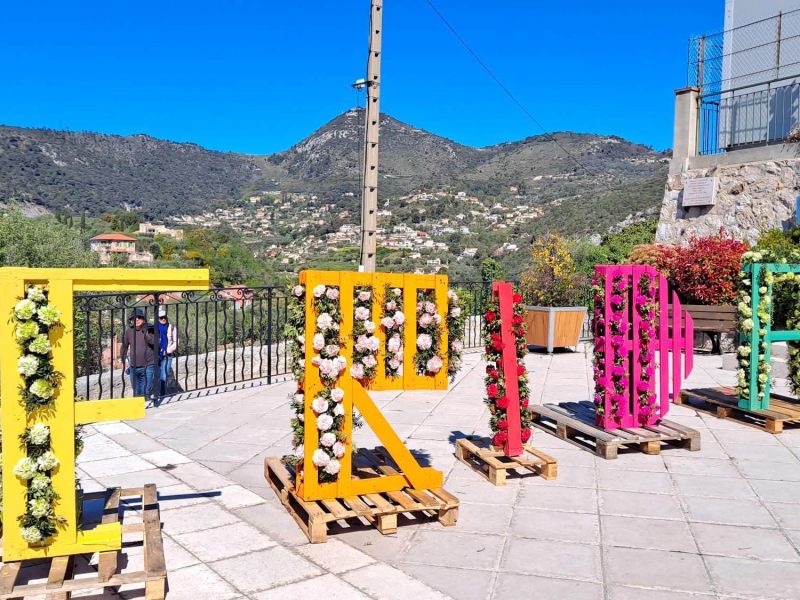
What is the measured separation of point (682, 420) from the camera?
264 inches

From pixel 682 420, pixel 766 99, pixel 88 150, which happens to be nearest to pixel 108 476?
pixel 682 420

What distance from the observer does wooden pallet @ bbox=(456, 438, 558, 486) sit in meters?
4.73

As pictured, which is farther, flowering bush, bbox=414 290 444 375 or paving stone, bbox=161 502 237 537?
flowering bush, bbox=414 290 444 375

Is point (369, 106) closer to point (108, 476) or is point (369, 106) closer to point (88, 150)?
point (108, 476)

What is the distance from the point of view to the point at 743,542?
3.69 metres

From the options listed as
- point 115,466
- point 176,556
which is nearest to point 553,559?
point 176,556

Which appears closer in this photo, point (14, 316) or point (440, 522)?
point (14, 316)

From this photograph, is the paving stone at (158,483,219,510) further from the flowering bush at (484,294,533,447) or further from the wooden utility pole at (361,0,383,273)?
the wooden utility pole at (361,0,383,273)

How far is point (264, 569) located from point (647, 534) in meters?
2.20

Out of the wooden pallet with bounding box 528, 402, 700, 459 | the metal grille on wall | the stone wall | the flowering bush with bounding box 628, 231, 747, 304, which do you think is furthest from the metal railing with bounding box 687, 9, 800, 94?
the wooden pallet with bounding box 528, 402, 700, 459

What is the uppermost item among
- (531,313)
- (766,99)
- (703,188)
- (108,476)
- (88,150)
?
(88,150)

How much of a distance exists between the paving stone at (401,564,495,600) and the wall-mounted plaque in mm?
11372

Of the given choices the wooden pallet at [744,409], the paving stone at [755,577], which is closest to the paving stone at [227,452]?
the paving stone at [755,577]

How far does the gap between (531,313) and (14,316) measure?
31.9 ft
